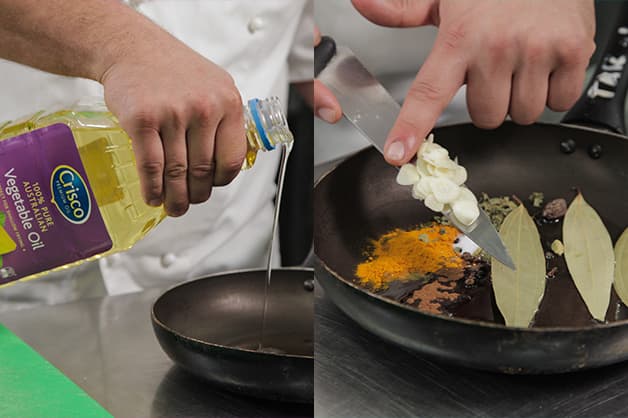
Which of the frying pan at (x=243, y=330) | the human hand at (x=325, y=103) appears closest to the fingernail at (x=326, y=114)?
the human hand at (x=325, y=103)

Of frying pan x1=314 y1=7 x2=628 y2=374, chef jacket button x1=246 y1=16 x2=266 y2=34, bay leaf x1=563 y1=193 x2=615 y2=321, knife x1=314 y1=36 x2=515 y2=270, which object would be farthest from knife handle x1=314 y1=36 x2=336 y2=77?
chef jacket button x1=246 y1=16 x2=266 y2=34

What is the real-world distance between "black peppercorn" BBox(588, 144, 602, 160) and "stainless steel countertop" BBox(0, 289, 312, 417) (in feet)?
1.12

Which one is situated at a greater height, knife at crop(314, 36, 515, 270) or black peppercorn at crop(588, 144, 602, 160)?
knife at crop(314, 36, 515, 270)

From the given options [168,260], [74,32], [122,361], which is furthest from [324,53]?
[168,260]

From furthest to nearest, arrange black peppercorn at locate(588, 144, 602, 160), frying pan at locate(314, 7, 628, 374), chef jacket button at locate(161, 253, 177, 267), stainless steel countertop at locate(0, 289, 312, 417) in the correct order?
chef jacket button at locate(161, 253, 177, 267)
black peppercorn at locate(588, 144, 602, 160)
stainless steel countertop at locate(0, 289, 312, 417)
frying pan at locate(314, 7, 628, 374)

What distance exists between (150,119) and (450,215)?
0.63ft

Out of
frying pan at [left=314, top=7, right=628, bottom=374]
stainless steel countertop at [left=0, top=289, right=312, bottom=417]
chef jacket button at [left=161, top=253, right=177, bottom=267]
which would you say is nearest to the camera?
frying pan at [left=314, top=7, right=628, bottom=374]

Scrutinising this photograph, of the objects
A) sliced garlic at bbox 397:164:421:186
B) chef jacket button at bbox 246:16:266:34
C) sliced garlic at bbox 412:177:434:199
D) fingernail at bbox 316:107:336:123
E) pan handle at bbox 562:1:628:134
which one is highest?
fingernail at bbox 316:107:336:123

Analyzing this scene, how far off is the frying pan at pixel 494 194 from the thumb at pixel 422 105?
0.08 m

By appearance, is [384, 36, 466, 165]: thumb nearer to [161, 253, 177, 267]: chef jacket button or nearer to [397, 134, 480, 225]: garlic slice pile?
[397, 134, 480, 225]: garlic slice pile

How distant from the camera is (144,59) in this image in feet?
1.54

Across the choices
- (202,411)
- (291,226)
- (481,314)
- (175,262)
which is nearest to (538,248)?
(481,314)

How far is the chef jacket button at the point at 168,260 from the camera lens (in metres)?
0.75

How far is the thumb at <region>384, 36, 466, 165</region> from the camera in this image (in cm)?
44
